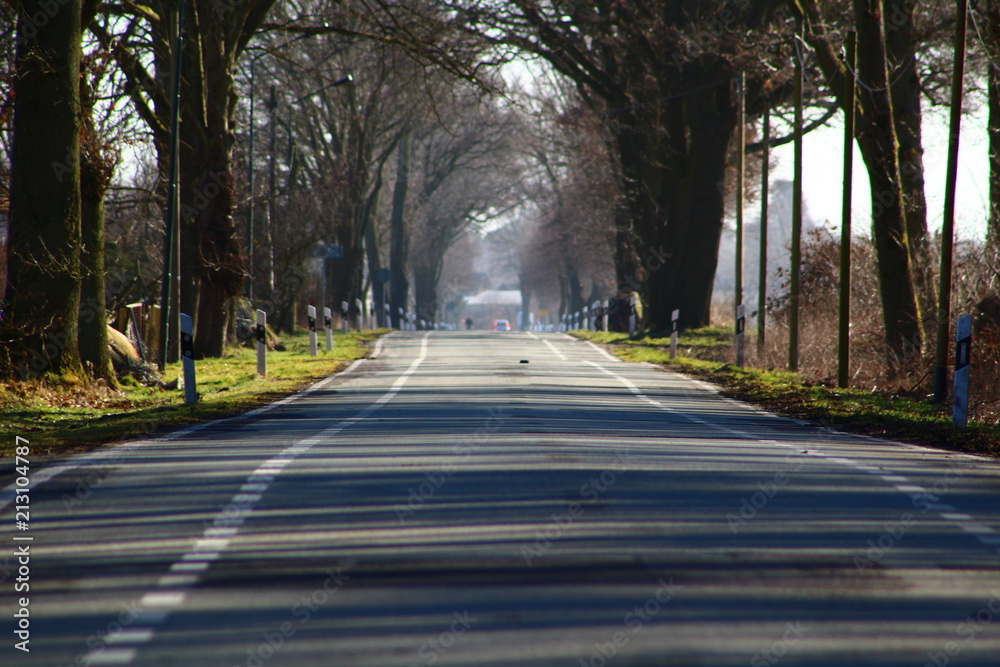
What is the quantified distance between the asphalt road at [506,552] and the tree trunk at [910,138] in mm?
12267

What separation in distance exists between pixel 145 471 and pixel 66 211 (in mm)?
8449

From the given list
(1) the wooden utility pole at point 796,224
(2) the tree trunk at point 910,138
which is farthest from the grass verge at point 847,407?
(2) the tree trunk at point 910,138

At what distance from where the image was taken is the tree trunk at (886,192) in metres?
19.0

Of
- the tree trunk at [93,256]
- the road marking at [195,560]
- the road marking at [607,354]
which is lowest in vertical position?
the road marking at [195,560]

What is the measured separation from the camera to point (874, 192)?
19219mm

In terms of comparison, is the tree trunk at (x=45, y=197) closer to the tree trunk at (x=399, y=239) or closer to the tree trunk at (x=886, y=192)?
the tree trunk at (x=886, y=192)

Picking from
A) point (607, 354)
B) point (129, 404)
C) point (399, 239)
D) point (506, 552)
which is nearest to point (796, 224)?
point (607, 354)

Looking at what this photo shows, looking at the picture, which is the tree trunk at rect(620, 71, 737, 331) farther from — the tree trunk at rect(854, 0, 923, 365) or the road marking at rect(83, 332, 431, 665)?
the road marking at rect(83, 332, 431, 665)

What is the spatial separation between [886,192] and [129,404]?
12571mm

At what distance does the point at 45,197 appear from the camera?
15.3 m

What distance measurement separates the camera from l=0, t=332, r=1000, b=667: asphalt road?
4.21m

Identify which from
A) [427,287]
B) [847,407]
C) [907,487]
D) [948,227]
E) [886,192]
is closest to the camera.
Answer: [907,487]

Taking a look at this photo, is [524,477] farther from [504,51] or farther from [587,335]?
[587,335]

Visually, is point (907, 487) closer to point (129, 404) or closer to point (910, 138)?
point (129, 404)
